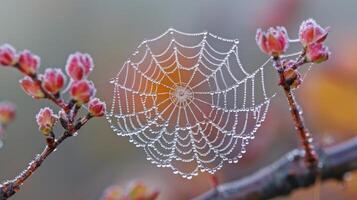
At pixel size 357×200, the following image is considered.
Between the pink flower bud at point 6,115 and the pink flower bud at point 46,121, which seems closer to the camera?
the pink flower bud at point 46,121

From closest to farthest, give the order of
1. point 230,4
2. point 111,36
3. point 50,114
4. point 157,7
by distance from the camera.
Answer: point 50,114, point 230,4, point 111,36, point 157,7

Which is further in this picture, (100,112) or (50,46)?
(50,46)

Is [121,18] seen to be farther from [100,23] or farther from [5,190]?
[5,190]

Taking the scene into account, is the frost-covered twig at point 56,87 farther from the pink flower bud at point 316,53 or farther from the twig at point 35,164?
the pink flower bud at point 316,53

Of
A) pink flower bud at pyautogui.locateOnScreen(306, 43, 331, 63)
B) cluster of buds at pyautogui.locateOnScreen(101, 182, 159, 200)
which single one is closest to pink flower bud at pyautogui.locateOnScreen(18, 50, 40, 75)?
cluster of buds at pyautogui.locateOnScreen(101, 182, 159, 200)

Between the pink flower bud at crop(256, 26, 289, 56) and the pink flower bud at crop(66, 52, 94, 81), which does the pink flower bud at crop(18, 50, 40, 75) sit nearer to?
the pink flower bud at crop(66, 52, 94, 81)

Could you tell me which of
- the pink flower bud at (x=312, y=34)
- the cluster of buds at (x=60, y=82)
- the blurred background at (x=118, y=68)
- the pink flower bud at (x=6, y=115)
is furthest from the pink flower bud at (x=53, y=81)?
the blurred background at (x=118, y=68)

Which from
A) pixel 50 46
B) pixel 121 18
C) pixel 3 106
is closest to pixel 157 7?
pixel 121 18
